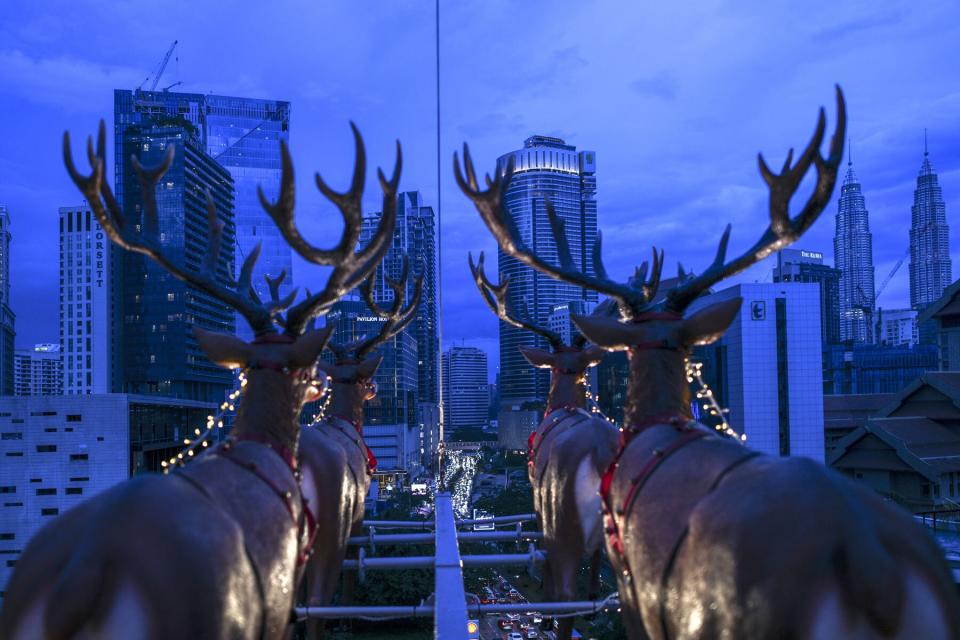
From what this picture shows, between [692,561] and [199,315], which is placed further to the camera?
[199,315]

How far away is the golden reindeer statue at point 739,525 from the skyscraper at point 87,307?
64483 millimetres

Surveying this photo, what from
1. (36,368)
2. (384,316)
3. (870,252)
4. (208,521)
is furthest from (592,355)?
(870,252)

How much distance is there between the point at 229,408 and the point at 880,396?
39237 mm

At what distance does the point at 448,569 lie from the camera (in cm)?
350

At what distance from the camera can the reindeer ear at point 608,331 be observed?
415 cm

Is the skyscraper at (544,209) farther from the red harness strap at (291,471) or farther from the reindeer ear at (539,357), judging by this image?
the red harness strap at (291,471)

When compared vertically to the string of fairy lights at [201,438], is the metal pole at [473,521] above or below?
below

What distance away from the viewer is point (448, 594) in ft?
9.99

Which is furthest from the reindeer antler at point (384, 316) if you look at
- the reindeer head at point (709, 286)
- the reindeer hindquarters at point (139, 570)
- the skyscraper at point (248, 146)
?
the skyscraper at point (248, 146)

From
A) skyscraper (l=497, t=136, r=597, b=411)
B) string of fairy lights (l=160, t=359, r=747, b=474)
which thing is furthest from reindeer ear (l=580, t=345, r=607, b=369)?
skyscraper (l=497, t=136, r=597, b=411)

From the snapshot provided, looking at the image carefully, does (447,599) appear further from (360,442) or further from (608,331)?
(360,442)

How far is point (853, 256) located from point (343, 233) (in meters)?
170

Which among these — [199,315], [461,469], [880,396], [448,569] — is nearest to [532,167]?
[448,569]

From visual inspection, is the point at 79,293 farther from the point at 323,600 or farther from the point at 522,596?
the point at 323,600
